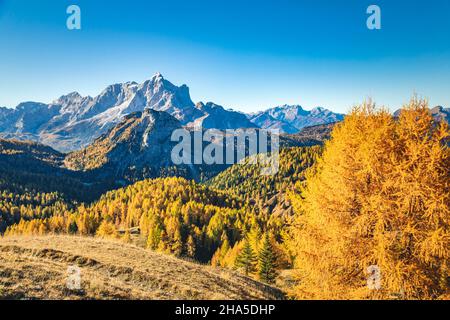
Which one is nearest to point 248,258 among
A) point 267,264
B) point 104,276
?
point 267,264

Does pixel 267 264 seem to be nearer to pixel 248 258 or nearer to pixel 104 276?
pixel 248 258

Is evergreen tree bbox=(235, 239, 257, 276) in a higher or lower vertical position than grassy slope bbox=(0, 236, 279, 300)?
lower

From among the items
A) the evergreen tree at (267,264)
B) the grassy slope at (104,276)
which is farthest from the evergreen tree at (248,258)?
the grassy slope at (104,276)

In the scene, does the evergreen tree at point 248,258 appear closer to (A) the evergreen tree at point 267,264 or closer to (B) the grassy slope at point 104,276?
(A) the evergreen tree at point 267,264

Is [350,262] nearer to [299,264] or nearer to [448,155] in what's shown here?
[299,264]

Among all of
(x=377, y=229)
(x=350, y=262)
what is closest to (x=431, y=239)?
(x=377, y=229)

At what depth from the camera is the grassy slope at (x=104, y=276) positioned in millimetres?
12656

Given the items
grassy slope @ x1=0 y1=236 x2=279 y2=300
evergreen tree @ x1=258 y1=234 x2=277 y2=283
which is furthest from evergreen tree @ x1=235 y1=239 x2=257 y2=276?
grassy slope @ x1=0 y1=236 x2=279 y2=300

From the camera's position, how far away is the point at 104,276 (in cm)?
1597

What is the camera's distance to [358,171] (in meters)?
14.7

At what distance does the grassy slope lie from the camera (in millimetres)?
12656

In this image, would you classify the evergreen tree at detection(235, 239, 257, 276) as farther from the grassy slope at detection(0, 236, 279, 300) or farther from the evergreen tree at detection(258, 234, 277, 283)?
the grassy slope at detection(0, 236, 279, 300)

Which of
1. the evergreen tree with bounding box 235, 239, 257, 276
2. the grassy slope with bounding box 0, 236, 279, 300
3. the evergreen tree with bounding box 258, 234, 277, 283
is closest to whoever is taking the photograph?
the grassy slope with bounding box 0, 236, 279, 300

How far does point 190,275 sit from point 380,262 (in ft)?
38.6
